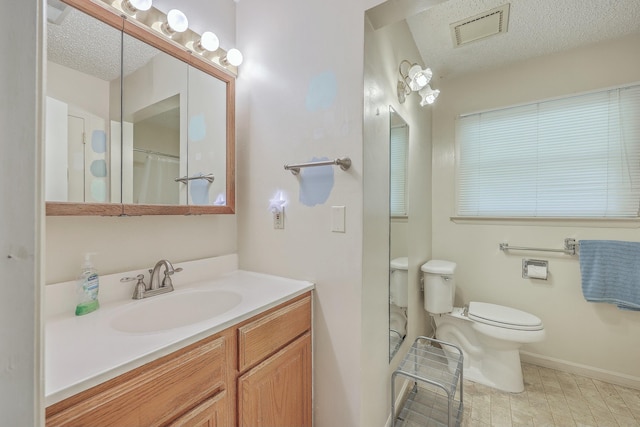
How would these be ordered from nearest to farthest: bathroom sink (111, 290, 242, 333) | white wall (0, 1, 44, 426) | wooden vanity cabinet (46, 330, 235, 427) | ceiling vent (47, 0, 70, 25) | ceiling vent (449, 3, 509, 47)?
white wall (0, 1, 44, 426)
wooden vanity cabinet (46, 330, 235, 427)
ceiling vent (47, 0, 70, 25)
bathroom sink (111, 290, 242, 333)
ceiling vent (449, 3, 509, 47)

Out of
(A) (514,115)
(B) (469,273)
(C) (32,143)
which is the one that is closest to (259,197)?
(C) (32,143)

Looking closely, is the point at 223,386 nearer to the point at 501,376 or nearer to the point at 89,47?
the point at 89,47

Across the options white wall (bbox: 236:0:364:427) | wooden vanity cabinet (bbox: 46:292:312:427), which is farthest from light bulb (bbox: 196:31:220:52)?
wooden vanity cabinet (bbox: 46:292:312:427)

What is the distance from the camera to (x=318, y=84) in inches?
49.6

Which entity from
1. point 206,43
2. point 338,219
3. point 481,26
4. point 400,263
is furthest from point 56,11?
point 481,26

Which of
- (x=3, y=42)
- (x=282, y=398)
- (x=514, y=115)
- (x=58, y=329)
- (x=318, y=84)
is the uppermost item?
(x=514, y=115)

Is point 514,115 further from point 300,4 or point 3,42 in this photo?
point 3,42

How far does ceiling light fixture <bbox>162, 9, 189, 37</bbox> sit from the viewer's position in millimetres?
1167

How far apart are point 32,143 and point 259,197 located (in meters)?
Answer: 1.12

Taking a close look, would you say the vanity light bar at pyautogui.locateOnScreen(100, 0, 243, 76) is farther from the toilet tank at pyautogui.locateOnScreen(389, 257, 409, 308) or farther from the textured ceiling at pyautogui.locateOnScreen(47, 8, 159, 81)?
the toilet tank at pyautogui.locateOnScreen(389, 257, 409, 308)

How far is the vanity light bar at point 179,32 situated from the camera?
3.50 ft

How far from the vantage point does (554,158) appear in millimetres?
2051

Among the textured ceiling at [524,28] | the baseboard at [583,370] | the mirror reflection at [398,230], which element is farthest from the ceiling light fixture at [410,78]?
the baseboard at [583,370]

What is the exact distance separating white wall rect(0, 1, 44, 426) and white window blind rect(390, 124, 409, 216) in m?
1.46
